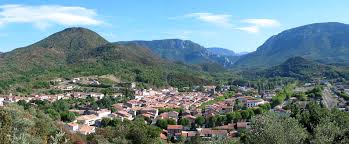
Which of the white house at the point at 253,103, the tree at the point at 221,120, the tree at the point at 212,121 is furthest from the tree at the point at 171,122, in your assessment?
the white house at the point at 253,103

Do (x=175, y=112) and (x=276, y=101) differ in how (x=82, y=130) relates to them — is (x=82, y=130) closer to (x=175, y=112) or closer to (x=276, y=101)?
(x=175, y=112)

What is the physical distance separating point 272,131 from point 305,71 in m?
143

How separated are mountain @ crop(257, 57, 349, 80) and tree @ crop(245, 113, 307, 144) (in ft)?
399

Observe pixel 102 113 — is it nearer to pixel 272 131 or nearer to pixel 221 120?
pixel 221 120

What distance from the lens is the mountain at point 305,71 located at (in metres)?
140

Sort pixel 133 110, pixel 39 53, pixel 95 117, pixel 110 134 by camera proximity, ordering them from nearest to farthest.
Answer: pixel 110 134
pixel 95 117
pixel 133 110
pixel 39 53

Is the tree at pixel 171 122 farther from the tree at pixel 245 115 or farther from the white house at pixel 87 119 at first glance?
the white house at pixel 87 119

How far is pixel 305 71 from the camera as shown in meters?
154

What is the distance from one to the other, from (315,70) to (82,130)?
122 m

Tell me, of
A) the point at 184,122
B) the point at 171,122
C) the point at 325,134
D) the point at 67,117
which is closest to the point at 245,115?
the point at 184,122

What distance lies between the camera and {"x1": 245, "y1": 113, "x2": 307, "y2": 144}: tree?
17953mm

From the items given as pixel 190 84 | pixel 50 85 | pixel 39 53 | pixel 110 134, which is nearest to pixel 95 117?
pixel 110 134

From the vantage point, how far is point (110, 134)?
34.3 meters

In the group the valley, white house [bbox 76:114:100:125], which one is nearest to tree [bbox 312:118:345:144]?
the valley
